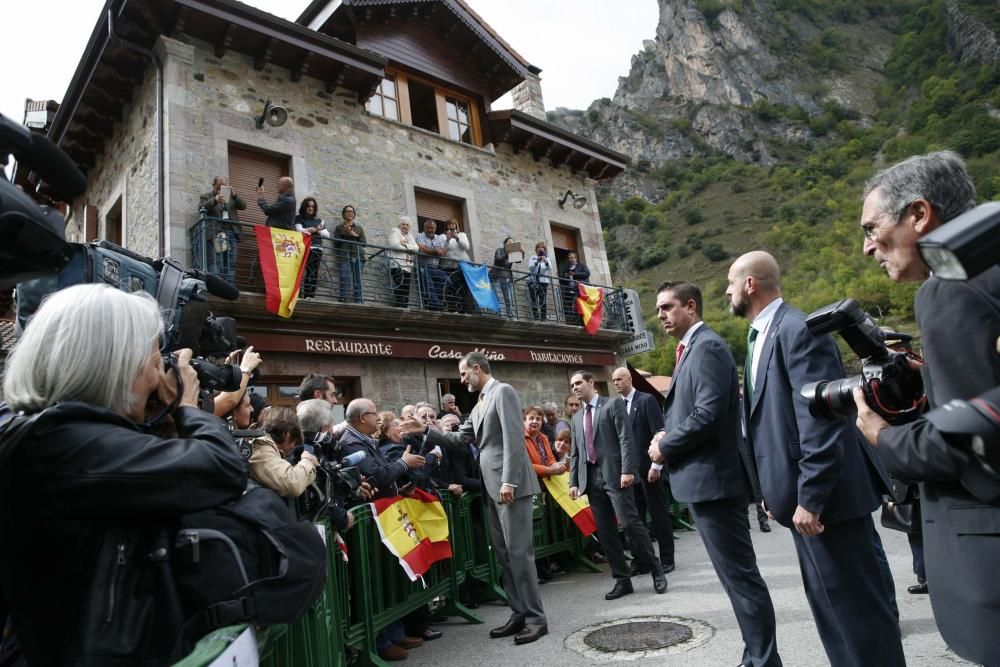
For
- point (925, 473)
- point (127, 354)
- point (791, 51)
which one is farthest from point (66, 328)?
point (791, 51)

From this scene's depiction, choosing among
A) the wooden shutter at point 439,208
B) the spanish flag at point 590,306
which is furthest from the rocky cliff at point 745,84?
→ the wooden shutter at point 439,208

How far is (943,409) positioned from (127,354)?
1.83 metres

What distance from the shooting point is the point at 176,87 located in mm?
9805

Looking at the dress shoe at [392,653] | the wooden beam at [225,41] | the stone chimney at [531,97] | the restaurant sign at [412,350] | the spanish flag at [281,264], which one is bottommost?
the dress shoe at [392,653]

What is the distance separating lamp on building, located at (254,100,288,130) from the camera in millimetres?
10359

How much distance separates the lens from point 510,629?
4.59m

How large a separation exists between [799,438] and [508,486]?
2.25 m

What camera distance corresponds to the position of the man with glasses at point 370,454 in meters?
4.60

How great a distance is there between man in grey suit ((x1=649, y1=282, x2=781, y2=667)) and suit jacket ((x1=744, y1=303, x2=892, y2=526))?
17.1 inches

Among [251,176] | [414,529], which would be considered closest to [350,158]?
[251,176]

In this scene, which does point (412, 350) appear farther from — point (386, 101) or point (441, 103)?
point (441, 103)

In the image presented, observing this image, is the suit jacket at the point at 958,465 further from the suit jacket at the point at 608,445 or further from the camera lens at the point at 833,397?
the suit jacket at the point at 608,445

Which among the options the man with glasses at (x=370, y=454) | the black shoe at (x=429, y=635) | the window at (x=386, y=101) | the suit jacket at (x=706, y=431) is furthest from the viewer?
the window at (x=386, y=101)

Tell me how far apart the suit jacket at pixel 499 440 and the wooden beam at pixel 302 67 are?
865 cm
